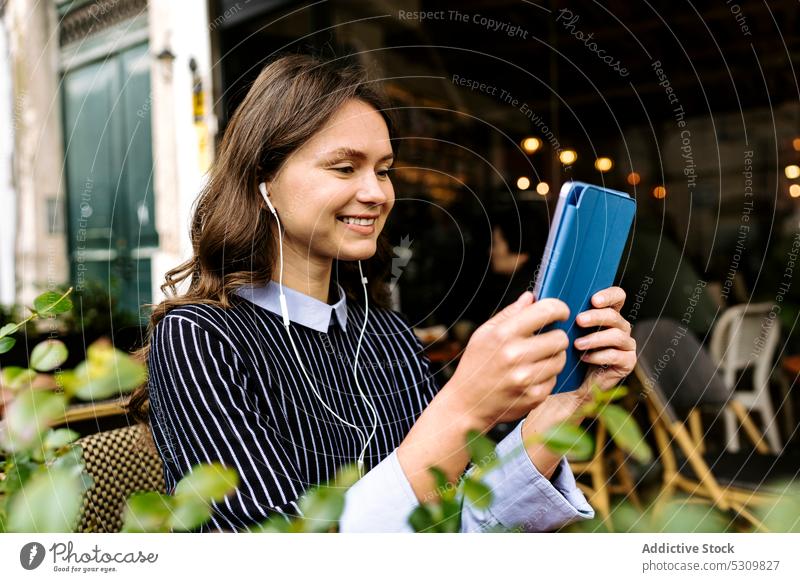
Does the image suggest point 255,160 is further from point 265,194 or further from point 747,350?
point 747,350

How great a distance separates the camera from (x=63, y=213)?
2.80 meters

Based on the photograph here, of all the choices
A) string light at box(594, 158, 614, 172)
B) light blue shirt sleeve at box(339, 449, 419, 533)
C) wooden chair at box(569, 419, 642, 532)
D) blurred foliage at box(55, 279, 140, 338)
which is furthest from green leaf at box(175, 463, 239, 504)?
string light at box(594, 158, 614, 172)

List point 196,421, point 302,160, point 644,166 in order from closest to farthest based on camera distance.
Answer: point 196,421, point 302,160, point 644,166

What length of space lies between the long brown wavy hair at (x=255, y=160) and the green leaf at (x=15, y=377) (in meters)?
0.34

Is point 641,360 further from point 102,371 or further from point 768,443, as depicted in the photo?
point 102,371

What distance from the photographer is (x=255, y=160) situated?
84cm

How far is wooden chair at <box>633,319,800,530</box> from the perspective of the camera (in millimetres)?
1626

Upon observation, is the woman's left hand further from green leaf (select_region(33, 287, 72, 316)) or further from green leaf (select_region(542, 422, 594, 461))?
green leaf (select_region(33, 287, 72, 316))

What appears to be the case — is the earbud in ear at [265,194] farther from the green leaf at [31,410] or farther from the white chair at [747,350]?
the white chair at [747,350]

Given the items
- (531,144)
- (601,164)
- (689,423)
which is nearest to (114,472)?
(689,423)

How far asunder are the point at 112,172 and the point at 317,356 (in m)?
1.63

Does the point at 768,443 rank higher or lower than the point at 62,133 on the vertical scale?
lower

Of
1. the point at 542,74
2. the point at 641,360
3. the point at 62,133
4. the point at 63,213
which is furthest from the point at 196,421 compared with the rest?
the point at 542,74

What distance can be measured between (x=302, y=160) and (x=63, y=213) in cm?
239
